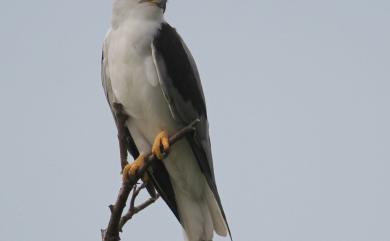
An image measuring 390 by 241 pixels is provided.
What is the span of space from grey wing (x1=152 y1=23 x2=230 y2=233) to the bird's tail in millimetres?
154

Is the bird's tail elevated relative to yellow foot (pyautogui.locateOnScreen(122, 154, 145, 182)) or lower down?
lower down

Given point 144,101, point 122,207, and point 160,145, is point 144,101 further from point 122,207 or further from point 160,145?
point 122,207

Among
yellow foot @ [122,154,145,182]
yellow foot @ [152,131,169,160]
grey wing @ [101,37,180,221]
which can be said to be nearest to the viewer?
yellow foot @ [122,154,145,182]

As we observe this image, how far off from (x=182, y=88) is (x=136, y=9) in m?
1.01

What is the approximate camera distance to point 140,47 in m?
6.04

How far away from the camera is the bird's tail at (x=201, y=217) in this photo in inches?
244

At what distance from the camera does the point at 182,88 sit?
616cm

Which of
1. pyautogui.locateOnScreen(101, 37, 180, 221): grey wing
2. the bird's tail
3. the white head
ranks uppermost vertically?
the white head

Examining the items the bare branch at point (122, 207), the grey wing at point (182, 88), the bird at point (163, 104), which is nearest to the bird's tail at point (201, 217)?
the bird at point (163, 104)

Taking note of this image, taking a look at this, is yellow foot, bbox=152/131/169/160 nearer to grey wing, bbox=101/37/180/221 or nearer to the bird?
the bird

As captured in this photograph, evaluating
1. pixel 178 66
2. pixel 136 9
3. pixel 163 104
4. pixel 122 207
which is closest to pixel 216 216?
pixel 163 104

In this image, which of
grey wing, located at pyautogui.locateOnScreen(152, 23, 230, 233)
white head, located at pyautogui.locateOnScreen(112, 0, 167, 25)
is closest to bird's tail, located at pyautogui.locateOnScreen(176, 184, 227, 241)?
grey wing, located at pyautogui.locateOnScreen(152, 23, 230, 233)

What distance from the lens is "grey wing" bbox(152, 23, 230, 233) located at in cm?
605

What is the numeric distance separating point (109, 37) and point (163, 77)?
2.55 feet
